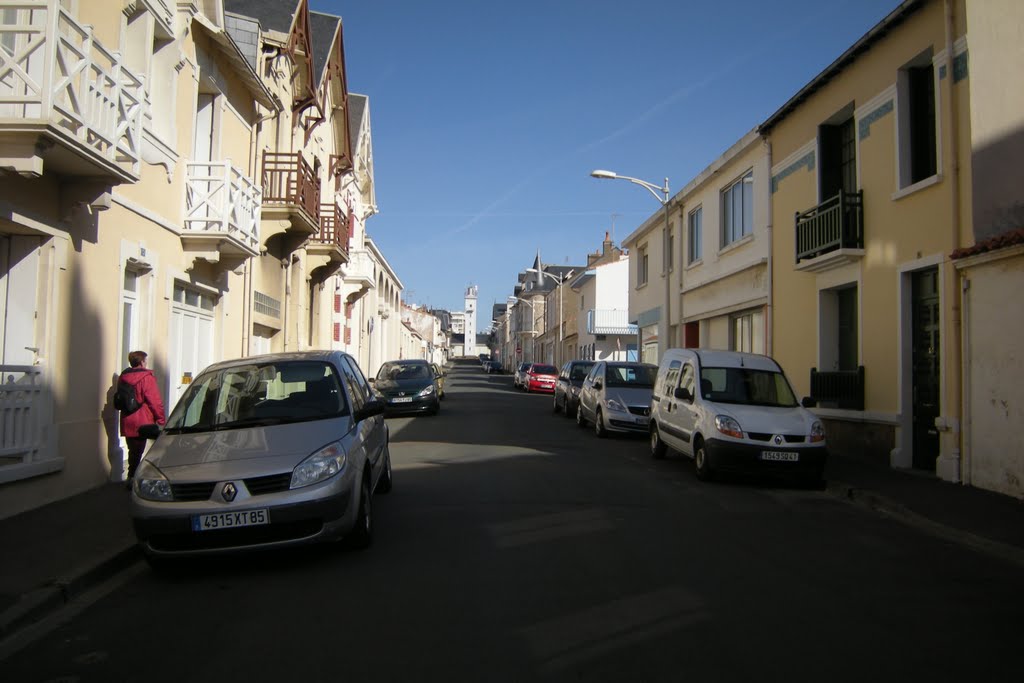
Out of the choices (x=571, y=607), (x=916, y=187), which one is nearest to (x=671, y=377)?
(x=916, y=187)

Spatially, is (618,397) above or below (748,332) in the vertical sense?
below

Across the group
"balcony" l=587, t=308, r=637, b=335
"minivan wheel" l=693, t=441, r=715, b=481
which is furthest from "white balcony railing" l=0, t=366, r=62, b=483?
"balcony" l=587, t=308, r=637, b=335

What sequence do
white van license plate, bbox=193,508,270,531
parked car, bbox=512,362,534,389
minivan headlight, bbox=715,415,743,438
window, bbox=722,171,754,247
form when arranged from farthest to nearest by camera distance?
parked car, bbox=512,362,534,389 < window, bbox=722,171,754,247 < minivan headlight, bbox=715,415,743,438 < white van license plate, bbox=193,508,270,531

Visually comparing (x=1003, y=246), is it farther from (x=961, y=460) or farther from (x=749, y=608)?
(x=749, y=608)

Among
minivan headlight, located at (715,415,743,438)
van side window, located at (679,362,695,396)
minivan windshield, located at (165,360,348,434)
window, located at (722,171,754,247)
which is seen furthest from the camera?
window, located at (722,171,754,247)

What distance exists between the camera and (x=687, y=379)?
11.8m

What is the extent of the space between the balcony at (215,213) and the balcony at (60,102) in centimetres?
343

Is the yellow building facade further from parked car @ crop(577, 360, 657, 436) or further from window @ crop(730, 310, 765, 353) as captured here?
parked car @ crop(577, 360, 657, 436)

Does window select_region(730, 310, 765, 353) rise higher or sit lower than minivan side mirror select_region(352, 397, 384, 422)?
higher

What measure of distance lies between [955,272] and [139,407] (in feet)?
35.5

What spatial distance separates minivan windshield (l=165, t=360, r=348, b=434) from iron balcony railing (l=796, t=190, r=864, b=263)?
10.0m

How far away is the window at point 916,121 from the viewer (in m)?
12.1

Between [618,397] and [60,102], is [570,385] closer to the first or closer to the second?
[618,397]

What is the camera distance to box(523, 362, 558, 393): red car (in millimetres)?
38938
